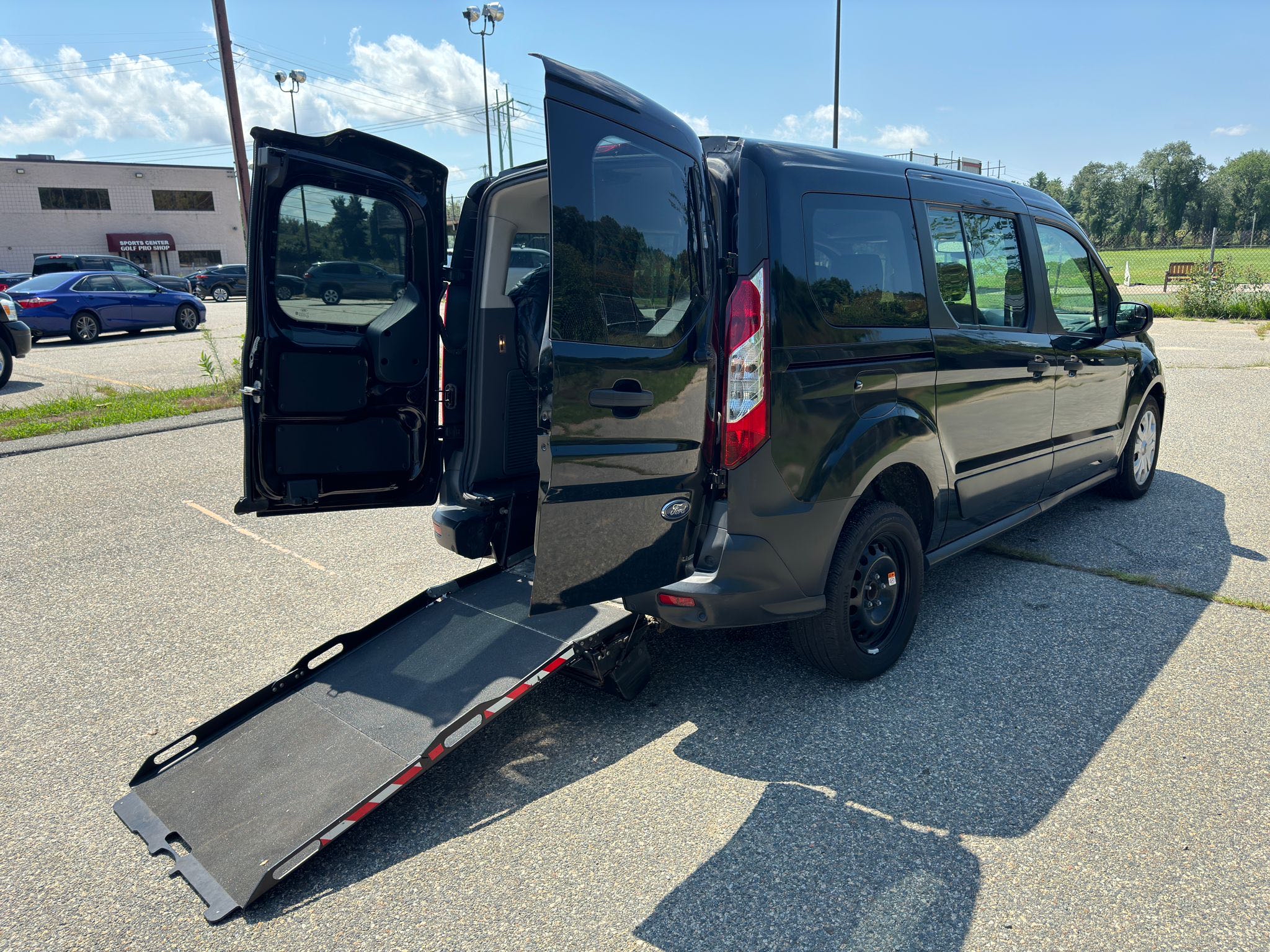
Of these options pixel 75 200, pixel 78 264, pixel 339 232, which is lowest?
pixel 339 232

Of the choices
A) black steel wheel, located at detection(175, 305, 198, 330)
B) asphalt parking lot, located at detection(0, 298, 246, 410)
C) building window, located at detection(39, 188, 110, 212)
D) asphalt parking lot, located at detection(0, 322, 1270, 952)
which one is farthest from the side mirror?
building window, located at detection(39, 188, 110, 212)

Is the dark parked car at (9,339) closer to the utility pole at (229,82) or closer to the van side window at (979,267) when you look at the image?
the utility pole at (229,82)

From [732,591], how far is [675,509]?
36 cm

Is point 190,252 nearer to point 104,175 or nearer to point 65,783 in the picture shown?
point 104,175

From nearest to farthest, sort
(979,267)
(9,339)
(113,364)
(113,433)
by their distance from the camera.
Result: (979,267) → (113,433) → (9,339) → (113,364)

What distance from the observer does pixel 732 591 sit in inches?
120

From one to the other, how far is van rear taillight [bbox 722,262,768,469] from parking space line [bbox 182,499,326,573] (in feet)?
10.3

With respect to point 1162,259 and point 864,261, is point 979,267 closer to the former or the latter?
point 864,261

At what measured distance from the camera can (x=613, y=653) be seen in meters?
3.28

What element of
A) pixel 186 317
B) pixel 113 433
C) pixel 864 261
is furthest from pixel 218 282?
pixel 864 261

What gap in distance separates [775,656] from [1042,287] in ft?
8.25

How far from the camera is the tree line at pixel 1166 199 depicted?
201ft

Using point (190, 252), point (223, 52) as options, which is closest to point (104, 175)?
point (190, 252)

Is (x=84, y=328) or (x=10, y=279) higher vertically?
(x=10, y=279)
